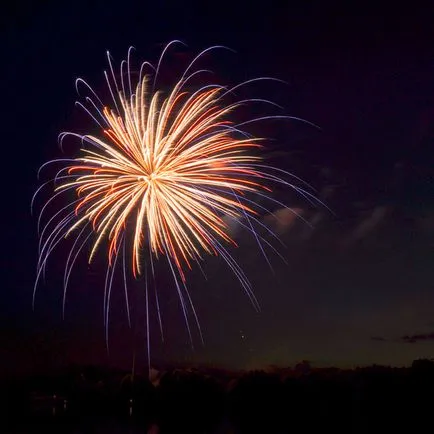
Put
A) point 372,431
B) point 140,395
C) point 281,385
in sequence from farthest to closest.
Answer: point 140,395, point 281,385, point 372,431

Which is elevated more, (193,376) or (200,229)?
(200,229)

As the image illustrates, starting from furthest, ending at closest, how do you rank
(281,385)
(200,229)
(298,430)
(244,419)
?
1. (281,385)
2. (244,419)
3. (298,430)
4. (200,229)

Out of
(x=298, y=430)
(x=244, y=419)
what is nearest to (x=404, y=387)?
(x=298, y=430)

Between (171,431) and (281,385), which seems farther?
(281,385)

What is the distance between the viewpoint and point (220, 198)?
2612 centimetres

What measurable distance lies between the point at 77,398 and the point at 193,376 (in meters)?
14.1

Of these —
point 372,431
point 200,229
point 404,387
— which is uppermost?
point 200,229

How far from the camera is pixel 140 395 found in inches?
2704

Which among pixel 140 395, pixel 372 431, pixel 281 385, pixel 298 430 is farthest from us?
pixel 140 395

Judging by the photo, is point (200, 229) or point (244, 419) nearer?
point (200, 229)

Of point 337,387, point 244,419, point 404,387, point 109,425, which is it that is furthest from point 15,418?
point 404,387

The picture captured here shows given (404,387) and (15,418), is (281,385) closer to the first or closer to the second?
(404,387)

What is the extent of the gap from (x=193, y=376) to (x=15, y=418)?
21.7 meters

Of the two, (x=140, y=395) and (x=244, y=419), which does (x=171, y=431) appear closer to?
(x=244, y=419)
